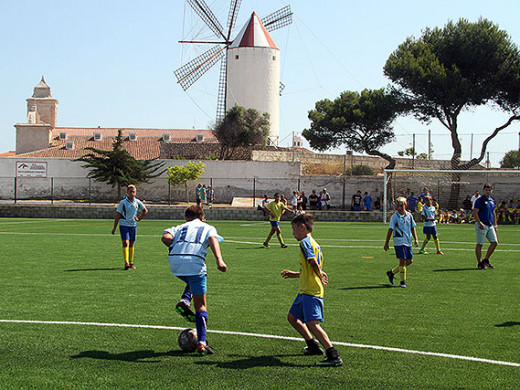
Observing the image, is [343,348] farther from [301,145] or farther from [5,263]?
[301,145]

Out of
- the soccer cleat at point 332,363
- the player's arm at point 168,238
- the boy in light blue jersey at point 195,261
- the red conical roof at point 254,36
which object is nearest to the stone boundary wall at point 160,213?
the player's arm at point 168,238

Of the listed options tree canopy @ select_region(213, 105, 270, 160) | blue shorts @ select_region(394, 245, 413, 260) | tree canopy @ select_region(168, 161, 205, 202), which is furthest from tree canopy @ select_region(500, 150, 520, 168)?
blue shorts @ select_region(394, 245, 413, 260)

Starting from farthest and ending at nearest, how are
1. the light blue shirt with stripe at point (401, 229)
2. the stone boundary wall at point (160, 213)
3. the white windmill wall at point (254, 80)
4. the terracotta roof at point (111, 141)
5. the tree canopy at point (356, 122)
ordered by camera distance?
the terracotta roof at point (111, 141), the white windmill wall at point (254, 80), the tree canopy at point (356, 122), the stone boundary wall at point (160, 213), the light blue shirt with stripe at point (401, 229)

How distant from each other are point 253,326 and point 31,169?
47.6 metres

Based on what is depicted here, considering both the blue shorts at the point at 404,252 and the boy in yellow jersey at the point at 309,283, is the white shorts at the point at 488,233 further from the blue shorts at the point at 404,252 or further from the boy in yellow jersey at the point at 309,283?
the boy in yellow jersey at the point at 309,283

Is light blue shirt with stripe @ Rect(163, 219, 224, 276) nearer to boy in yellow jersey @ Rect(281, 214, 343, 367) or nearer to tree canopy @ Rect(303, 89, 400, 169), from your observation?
boy in yellow jersey @ Rect(281, 214, 343, 367)

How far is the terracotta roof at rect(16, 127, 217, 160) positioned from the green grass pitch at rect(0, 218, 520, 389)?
57972mm

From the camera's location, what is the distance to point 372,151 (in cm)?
5094

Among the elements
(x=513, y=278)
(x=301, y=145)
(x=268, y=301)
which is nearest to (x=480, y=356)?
(x=268, y=301)

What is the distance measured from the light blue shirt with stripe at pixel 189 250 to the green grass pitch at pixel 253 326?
928 millimetres

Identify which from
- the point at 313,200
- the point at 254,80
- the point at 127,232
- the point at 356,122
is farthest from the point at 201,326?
the point at 254,80

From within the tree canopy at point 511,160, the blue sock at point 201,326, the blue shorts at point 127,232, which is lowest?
the blue sock at point 201,326

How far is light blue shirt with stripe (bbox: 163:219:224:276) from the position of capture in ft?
21.4

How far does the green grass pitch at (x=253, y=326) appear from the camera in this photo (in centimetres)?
570
